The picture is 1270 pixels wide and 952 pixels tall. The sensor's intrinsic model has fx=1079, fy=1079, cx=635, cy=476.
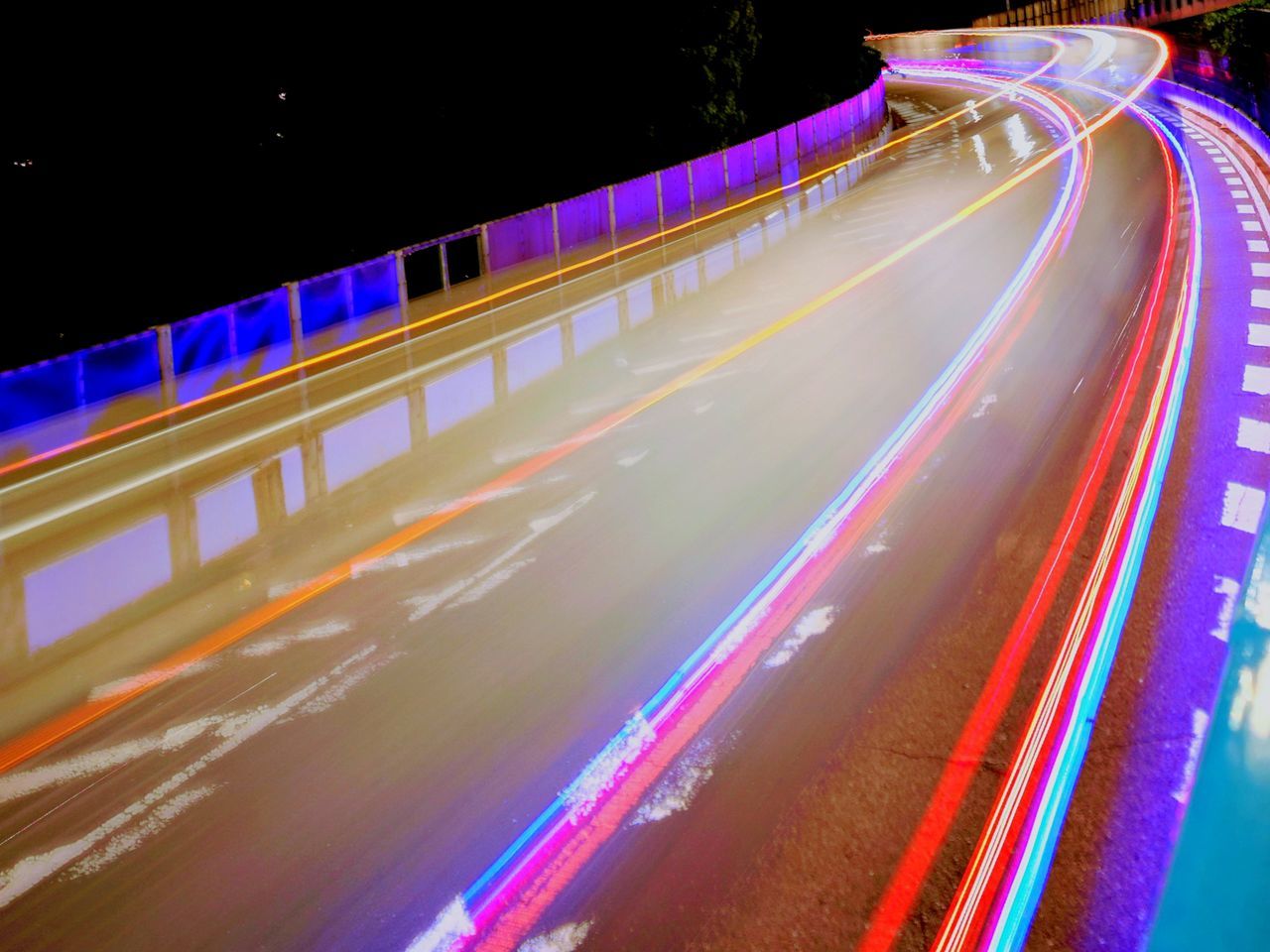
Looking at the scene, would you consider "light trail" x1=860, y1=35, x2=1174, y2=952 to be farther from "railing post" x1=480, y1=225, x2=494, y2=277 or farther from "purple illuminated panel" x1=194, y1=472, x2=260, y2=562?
"railing post" x1=480, y1=225, x2=494, y2=277

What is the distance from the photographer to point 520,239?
2333cm

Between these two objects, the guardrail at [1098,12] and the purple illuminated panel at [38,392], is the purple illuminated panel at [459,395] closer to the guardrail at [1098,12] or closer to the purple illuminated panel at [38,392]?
the purple illuminated panel at [38,392]

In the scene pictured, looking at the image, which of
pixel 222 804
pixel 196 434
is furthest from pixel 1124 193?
pixel 222 804

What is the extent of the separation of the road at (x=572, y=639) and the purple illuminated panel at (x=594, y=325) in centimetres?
86

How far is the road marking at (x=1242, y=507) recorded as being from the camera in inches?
304

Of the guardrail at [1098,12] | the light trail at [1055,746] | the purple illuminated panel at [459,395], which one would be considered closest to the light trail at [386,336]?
the purple illuminated panel at [459,395]

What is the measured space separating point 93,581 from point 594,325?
32.3 ft

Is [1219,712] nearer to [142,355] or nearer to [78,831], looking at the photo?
[78,831]

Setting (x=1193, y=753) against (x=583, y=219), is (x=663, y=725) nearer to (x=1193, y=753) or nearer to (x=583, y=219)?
(x=1193, y=753)

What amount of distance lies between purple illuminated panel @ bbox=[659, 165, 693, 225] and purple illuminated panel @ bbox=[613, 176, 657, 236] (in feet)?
1.87

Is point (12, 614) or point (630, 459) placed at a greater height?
point (630, 459)

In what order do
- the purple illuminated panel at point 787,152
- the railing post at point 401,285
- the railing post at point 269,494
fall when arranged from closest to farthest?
the railing post at point 269,494
the railing post at point 401,285
the purple illuminated panel at point 787,152

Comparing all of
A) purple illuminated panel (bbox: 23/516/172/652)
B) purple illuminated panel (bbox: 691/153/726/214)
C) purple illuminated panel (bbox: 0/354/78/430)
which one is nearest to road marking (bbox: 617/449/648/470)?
purple illuminated panel (bbox: 23/516/172/652)

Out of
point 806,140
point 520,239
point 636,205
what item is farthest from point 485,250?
point 806,140
